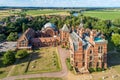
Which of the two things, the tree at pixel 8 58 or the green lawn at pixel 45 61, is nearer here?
the green lawn at pixel 45 61

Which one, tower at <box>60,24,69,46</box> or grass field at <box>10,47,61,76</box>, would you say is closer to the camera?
grass field at <box>10,47,61,76</box>

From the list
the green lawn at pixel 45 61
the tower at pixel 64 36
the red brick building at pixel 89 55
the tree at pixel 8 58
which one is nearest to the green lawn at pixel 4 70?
the tree at pixel 8 58

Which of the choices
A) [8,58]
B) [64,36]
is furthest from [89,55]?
[64,36]

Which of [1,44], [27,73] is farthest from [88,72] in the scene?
[1,44]

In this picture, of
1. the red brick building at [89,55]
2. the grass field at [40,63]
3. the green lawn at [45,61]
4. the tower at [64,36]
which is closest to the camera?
the red brick building at [89,55]

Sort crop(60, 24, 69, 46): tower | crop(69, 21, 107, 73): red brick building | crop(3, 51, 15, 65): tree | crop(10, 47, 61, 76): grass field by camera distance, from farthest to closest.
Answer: crop(60, 24, 69, 46): tower → crop(3, 51, 15, 65): tree → crop(10, 47, 61, 76): grass field → crop(69, 21, 107, 73): red brick building

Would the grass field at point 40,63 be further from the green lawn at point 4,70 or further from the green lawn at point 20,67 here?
the green lawn at point 4,70

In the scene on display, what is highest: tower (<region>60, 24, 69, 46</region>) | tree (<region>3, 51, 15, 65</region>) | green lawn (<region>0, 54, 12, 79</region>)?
tower (<region>60, 24, 69, 46</region>)

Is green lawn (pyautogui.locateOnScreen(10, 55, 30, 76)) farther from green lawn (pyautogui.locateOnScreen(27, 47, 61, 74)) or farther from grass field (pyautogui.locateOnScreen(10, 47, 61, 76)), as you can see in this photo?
green lawn (pyautogui.locateOnScreen(27, 47, 61, 74))

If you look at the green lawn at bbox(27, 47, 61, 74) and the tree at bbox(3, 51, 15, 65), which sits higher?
the tree at bbox(3, 51, 15, 65)

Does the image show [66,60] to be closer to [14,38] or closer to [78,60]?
[78,60]

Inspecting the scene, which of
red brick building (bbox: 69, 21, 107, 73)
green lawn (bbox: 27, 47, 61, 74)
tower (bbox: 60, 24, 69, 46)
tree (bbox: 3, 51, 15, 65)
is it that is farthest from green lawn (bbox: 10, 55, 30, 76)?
tower (bbox: 60, 24, 69, 46)

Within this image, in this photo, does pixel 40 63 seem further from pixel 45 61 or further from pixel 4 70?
pixel 4 70
